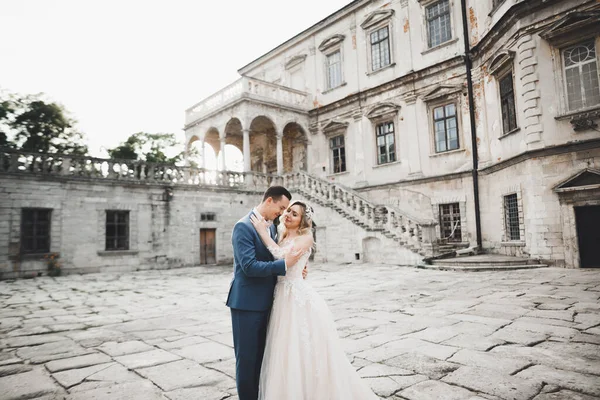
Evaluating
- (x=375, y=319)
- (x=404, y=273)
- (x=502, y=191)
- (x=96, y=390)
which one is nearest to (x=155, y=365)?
(x=96, y=390)

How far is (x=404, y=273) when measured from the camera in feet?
39.5

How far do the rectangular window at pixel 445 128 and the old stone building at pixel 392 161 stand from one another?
0.06m

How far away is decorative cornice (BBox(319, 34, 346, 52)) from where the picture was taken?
21.1 meters

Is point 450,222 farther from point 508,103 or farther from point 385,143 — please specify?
point 508,103

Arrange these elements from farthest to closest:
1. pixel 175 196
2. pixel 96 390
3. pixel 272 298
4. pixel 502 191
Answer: pixel 175 196 → pixel 502 191 → pixel 96 390 → pixel 272 298

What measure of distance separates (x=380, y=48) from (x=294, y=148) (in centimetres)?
766

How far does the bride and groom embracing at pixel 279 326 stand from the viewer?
281 cm

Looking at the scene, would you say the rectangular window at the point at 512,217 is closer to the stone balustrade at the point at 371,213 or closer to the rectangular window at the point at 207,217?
Answer: the stone balustrade at the point at 371,213

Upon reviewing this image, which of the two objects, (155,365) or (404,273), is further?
(404,273)

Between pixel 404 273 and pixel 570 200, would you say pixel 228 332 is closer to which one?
pixel 404 273

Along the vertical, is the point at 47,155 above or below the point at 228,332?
above

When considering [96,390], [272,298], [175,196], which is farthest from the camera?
[175,196]

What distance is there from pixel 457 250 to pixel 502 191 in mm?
2875

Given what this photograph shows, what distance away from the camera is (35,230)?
14.6 metres
